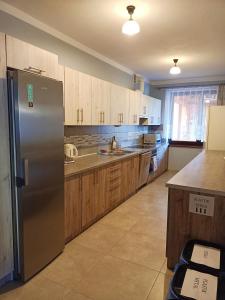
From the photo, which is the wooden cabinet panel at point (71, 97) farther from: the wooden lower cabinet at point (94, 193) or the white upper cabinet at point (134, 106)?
the white upper cabinet at point (134, 106)

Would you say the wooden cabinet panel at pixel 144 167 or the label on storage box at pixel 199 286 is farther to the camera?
the wooden cabinet panel at pixel 144 167

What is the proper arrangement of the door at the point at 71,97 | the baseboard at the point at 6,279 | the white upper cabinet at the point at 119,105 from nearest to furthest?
1. the baseboard at the point at 6,279
2. the door at the point at 71,97
3. the white upper cabinet at the point at 119,105

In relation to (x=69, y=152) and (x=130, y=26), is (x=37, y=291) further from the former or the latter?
(x=130, y=26)

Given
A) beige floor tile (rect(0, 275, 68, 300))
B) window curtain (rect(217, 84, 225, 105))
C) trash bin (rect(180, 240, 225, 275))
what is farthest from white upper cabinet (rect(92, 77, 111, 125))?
window curtain (rect(217, 84, 225, 105))

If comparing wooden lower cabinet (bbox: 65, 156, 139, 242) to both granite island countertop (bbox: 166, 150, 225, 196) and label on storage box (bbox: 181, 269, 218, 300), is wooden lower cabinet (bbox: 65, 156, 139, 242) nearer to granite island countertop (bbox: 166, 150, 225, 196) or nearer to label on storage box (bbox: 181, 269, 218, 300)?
granite island countertop (bbox: 166, 150, 225, 196)

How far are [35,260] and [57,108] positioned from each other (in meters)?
1.45

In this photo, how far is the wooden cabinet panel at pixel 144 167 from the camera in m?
4.60

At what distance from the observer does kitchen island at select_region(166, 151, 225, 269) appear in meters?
1.68

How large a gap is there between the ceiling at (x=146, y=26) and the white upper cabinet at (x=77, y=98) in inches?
23.0

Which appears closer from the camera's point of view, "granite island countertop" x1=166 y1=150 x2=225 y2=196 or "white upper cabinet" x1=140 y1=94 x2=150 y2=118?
"granite island countertop" x1=166 y1=150 x2=225 y2=196

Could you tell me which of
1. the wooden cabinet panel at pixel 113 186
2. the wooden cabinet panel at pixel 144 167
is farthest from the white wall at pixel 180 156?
the wooden cabinet panel at pixel 113 186

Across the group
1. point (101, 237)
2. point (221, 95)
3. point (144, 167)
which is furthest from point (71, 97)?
point (221, 95)

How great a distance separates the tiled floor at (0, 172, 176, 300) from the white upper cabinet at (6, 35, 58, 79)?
1.91 m

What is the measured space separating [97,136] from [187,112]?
3.31m
